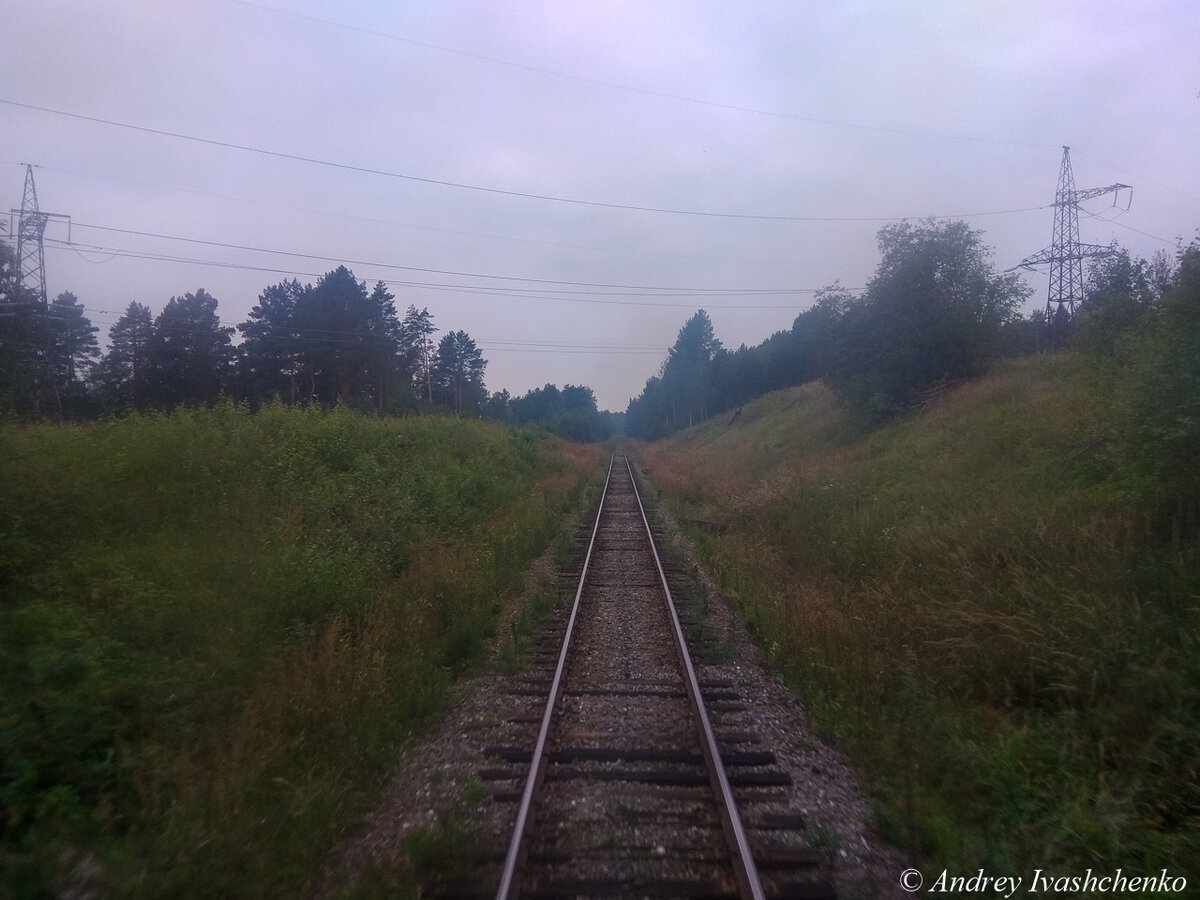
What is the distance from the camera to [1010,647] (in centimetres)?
759

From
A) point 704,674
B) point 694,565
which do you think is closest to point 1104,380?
point 694,565

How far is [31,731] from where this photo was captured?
541 centimetres

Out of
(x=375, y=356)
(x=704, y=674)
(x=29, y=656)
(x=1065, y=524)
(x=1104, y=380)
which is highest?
(x=375, y=356)

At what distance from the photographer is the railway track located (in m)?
4.76

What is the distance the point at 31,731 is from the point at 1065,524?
10812 millimetres

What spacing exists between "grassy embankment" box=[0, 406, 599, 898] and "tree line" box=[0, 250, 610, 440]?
2.37m

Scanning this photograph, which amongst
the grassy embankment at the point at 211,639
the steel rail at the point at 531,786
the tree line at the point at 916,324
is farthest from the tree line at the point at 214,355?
the tree line at the point at 916,324

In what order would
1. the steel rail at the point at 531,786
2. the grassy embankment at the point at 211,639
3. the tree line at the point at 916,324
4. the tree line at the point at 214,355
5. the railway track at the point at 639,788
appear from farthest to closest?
the tree line at the point at 916,324 < the tree line at the point at 214,355 < the grassy embankment at the point at 211,639 < the railway track at the point at 639,788 < the steel rail at the point at 531,786

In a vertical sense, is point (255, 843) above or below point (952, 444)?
below

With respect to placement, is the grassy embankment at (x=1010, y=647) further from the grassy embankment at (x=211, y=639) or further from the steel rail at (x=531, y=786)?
the grassy embankment at (x=211, y=639)

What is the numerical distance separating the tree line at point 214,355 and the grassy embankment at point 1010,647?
1157 centimetres

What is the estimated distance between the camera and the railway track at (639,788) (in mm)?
4758

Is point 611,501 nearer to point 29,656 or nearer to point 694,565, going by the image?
point 694,565

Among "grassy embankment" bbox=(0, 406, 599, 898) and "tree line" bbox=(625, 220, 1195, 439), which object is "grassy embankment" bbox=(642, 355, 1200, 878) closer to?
"grassy embankment" bbox=(0, 406, 599, 898)
